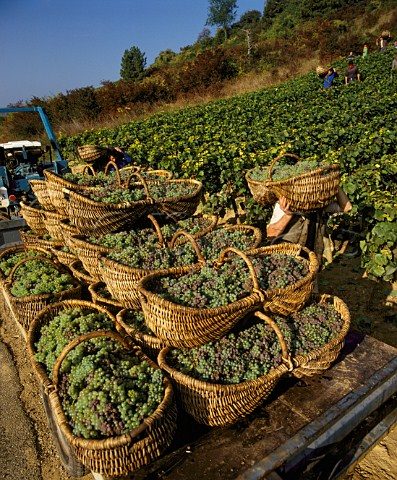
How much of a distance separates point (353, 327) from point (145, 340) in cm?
260

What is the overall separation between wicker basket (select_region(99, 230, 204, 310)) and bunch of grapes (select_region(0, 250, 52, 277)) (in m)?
1.99

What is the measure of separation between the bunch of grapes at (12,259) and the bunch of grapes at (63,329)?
174cm

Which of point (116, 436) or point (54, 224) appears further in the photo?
point (54, 224)

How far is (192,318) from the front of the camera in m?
1.99

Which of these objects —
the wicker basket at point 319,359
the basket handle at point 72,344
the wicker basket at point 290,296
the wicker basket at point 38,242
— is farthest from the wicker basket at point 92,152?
the wicker basket at point 319,359

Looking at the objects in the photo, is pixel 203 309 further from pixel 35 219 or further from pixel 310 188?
pixel 35 219

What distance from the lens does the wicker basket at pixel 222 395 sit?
1.96 metres

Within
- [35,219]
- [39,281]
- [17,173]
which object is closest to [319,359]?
[39,281]

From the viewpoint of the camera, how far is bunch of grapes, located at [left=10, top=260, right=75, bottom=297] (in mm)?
3654

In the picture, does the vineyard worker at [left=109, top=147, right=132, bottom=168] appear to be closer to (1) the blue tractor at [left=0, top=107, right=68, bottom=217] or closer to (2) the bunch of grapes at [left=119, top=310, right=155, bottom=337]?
(1) the blue tractor at [left=0, top=107, right=68, bottom=217]

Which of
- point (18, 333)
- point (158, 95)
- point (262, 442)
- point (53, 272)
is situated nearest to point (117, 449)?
point (262, 442)

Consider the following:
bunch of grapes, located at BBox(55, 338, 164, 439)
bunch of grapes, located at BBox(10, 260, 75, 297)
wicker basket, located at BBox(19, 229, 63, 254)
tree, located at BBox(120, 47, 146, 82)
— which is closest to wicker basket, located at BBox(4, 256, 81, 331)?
bunch of grapes, located at BBox(10, 260, 75, 297)

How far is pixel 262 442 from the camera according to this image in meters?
1.97

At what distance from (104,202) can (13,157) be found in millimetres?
6373
